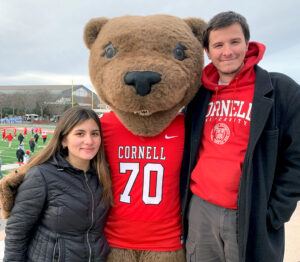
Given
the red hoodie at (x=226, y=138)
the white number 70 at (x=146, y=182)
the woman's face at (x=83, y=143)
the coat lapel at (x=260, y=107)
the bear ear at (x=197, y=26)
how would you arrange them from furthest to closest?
the bear ear at (x=197, y=26) < the white number 70 at (x=146, y=182) < the woman's face at (x=83, y=143) < the red hoodie at (x=226, y=138) < the coat lapel at (x=260, y=107)

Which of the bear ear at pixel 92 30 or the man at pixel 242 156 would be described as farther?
the bear ear at pixel 92 30

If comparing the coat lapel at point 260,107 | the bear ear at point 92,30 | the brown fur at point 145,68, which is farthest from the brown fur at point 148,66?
the coat lapel at point 260,107

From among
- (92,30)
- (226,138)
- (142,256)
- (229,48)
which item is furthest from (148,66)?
(142,256)

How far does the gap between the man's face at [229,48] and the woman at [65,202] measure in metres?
0.97

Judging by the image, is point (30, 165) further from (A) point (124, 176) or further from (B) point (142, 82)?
(B) point (142, 82)

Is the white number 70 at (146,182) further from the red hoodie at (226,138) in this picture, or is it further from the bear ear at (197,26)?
the bear ear at (197,26)

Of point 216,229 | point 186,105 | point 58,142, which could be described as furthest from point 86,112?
point 216,229

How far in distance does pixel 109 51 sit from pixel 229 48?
2.77ft

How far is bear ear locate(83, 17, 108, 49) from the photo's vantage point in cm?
276

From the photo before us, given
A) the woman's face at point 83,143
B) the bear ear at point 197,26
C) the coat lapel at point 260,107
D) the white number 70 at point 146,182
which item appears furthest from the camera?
the bear ear at point 197,26

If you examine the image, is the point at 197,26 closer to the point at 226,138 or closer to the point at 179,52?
the point at 179,52

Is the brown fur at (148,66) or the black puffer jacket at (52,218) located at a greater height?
the brown fur at (148,66)

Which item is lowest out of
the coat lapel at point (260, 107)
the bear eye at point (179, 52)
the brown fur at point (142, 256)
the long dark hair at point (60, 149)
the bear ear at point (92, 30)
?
the brown fur at point (142, 256)

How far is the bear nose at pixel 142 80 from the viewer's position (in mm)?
2158
